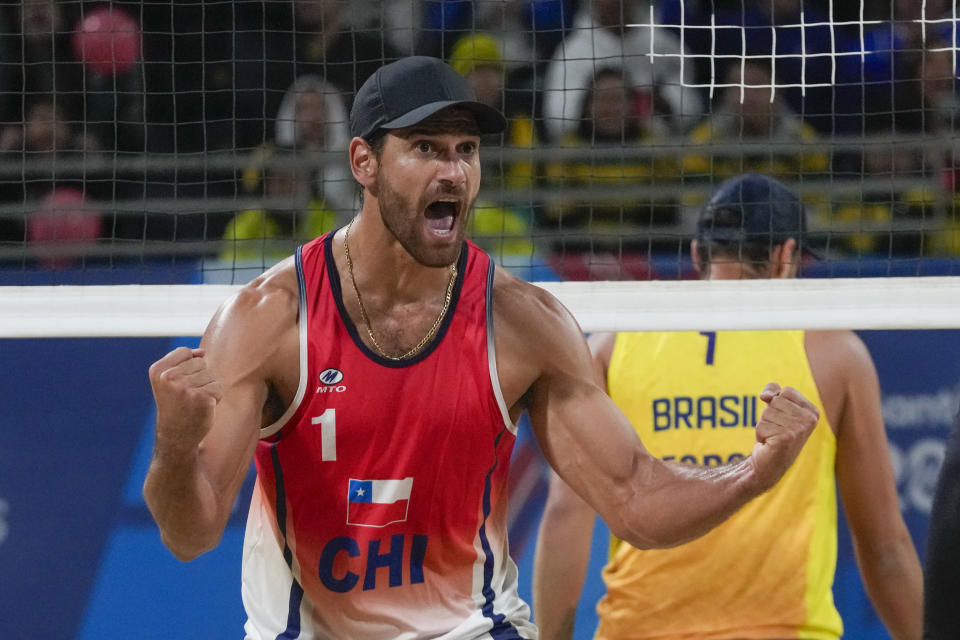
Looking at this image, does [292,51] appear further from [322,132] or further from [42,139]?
[42,139]

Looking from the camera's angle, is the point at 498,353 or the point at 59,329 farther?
the point at 59,329

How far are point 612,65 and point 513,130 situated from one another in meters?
0.58

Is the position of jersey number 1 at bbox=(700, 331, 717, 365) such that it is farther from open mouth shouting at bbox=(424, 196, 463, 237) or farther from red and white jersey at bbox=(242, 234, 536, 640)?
open mouth shouting at bbox=(424, 196, 463, 237)

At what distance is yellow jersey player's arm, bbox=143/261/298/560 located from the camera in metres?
3.07

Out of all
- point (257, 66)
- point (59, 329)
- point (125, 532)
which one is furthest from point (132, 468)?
point (257, 66)

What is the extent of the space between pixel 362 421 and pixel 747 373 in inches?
54.0

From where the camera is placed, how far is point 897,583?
4484 millimetres

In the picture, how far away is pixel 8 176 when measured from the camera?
7.16 meters

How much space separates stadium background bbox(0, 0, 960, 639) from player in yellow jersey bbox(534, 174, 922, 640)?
1.96 ft

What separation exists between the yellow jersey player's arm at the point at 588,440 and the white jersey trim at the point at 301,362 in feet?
1.66

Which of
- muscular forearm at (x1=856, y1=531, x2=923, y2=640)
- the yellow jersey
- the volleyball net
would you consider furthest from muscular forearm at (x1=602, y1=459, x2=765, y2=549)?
the volleyball net

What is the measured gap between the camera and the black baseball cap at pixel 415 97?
3535mm

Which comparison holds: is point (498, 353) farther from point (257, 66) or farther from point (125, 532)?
point (257, 66)

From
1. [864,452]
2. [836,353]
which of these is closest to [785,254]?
[836,353]
